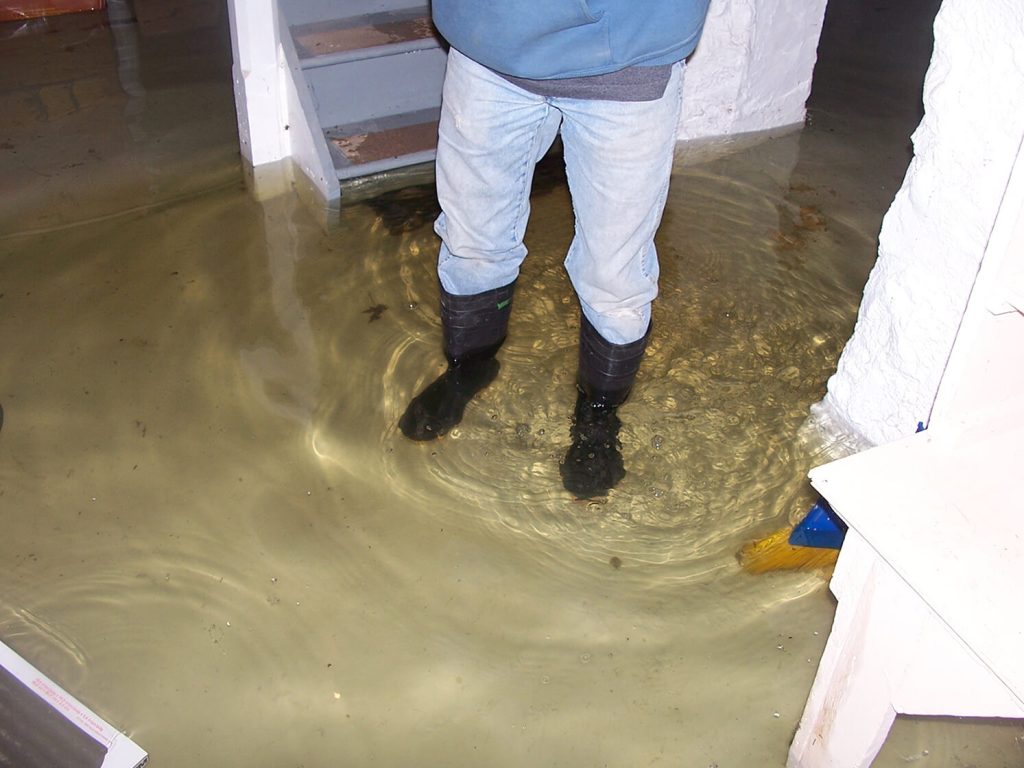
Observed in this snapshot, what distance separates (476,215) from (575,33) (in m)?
0.39

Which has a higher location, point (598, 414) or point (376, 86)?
point (376, 86)

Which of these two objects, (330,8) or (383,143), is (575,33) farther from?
(330,8)

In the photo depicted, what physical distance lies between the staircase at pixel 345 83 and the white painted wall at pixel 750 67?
0.69m

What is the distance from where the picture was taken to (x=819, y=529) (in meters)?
1.46

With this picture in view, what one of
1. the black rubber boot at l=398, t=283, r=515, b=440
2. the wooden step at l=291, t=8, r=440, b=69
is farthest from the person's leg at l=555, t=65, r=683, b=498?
the wooden step at l=291, t=8, r=440, b=69

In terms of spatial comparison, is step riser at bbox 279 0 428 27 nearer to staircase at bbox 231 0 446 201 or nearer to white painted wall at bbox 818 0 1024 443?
staircase at bbox 231 0 446 201

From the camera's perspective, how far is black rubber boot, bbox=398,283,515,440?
1.72 m

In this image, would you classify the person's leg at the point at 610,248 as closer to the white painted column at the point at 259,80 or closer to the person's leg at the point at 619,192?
the person's leg at the point at 619,192

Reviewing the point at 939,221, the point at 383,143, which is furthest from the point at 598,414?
the point at 383,143

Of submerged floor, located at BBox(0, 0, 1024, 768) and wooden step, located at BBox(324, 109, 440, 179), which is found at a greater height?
wooden step, located at BBox(324, 109, 440, 179)

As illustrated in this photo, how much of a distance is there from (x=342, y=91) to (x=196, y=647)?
1.59 meters

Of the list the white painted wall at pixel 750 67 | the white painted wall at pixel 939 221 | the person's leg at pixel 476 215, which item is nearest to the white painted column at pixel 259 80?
the person's leg at pixel 476 215

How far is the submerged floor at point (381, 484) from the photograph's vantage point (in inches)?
52.0

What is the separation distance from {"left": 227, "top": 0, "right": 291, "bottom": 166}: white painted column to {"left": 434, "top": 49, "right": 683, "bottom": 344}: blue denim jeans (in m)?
0.93
